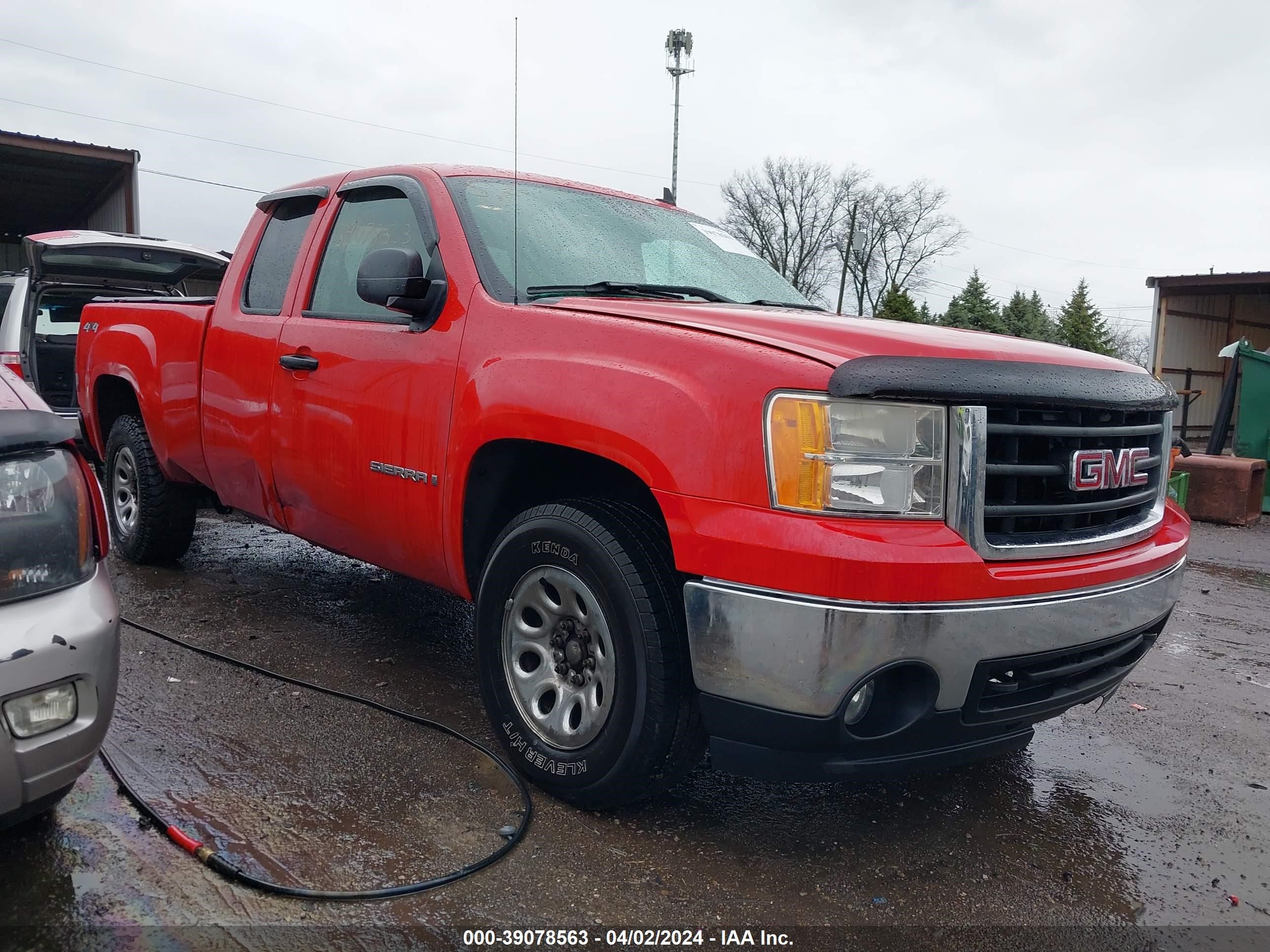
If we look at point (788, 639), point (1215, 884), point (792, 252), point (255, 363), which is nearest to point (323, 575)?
point (255, 363)

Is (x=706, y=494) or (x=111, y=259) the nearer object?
(x=706, y=494)

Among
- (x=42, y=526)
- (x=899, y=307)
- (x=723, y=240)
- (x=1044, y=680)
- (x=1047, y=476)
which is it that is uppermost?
(x=899, y=307)

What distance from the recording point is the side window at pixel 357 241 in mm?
3643

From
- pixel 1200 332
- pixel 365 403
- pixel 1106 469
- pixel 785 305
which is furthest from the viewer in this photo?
pixel 1200 332

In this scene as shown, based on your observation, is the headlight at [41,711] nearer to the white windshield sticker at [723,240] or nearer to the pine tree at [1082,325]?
the white windshield sticker at [723,240]

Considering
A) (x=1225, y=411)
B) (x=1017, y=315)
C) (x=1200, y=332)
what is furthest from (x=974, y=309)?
(x=1225, y=411)

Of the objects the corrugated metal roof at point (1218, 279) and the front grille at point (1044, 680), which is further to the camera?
the corrugated metal roof at point (1218, 279)

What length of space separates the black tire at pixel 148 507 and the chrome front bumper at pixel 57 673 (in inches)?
125

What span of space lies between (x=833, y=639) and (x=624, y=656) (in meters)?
0.59

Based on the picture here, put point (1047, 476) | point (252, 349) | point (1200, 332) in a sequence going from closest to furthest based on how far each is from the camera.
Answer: point (1047, 476) → point (252, 349) → point (1200, 332)

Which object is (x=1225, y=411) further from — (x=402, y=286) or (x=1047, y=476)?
(x=402, y=286)

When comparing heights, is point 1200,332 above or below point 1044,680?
above

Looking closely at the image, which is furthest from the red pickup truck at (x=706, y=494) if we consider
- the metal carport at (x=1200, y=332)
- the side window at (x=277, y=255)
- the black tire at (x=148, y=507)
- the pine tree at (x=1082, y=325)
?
the pine tree at (x=1082, y=325)

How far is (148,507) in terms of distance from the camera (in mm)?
5090
